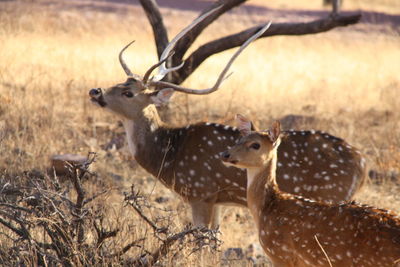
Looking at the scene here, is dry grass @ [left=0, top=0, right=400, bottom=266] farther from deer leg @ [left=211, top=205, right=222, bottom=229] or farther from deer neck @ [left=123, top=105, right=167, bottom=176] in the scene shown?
deer neck @ [left=123, top=105, right=167, bottom=176]

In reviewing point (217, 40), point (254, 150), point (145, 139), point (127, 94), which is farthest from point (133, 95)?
point (217, 40)

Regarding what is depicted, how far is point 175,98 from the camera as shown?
11000mm

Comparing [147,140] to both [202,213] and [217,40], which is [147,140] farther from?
[217,40]

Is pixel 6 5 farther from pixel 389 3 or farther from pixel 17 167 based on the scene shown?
pixel 389 3

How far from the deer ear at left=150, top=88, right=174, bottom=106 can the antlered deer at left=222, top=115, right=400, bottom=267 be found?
150cm

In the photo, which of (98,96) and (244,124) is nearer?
(244,124)

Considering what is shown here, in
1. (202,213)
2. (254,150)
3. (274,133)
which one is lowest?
(202,213)

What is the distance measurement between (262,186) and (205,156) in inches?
57.3

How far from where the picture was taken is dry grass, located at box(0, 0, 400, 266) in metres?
9.02

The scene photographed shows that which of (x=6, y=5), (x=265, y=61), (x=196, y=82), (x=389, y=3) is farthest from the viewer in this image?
(x=389, y=3)

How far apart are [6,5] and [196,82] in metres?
7.11

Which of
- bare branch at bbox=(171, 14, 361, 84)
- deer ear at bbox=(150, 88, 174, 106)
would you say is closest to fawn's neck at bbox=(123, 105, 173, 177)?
deer ear at bbox=(150, 88, 174, 106)

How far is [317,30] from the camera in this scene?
33.0 feet

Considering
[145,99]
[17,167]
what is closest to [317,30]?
[145,99]
